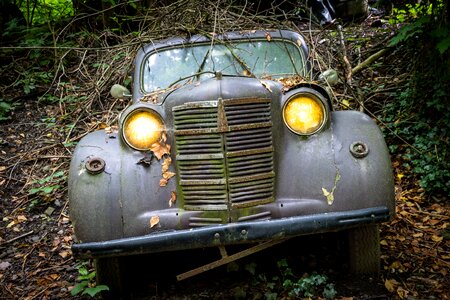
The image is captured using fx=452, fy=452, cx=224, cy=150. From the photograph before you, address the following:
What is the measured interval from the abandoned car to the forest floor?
34 centimetres

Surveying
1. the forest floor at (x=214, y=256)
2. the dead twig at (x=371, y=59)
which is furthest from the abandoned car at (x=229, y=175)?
the dead twig at (x=371, y=59)

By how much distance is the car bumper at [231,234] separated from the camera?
2.63 m

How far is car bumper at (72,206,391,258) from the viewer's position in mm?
2635

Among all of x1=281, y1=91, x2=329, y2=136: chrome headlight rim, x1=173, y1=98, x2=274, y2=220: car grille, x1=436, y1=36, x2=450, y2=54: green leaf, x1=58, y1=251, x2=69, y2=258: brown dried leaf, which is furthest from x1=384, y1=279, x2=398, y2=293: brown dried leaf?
x1=58, y1=251, x2=69, y2=258: brown dried leaf

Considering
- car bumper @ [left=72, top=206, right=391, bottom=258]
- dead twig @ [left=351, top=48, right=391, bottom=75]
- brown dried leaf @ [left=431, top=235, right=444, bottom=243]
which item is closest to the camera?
car bumper @ [left=72, top=206, right=391, bottom=258]

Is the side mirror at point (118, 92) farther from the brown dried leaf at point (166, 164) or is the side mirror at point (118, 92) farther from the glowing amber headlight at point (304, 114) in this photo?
the glowing amber headlight at point (304, 114)

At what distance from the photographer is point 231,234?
8.64 feet

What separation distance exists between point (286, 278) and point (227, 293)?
451 mm

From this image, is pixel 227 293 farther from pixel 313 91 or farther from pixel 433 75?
pixel 433 75

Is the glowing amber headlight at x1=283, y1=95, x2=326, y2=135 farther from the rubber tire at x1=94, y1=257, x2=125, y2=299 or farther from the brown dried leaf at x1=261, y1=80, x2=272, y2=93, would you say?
the rubber tire at x1=94, y1=257, x2=125, y2=299

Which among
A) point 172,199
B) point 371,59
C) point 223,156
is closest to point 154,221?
point 172,199

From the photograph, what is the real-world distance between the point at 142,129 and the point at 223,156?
607 millimetres

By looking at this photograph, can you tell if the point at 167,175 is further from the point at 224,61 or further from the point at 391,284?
the point at 391,284

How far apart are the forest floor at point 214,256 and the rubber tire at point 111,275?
16cm
